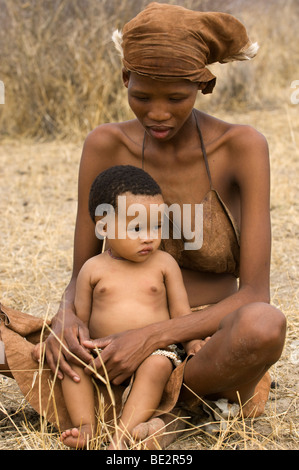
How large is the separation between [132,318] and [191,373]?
0.98 ft

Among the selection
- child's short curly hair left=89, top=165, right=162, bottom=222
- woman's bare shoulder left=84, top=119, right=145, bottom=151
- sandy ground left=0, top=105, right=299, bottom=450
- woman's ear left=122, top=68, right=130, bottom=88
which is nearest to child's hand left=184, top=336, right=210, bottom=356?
sandy ground left=0, top=105, right=299, bottom=450

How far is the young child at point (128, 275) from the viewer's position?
2.48 m

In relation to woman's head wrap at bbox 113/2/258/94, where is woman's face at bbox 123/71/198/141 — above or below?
below

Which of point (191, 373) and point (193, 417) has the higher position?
point (191, 373)

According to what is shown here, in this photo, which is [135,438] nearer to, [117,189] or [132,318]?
[132,318]

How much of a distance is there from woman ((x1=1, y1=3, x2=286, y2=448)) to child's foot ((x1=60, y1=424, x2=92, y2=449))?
18 cm

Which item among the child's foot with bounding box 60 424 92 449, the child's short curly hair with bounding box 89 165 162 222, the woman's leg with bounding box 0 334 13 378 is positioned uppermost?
the child's short curly hair with bounding box 89 165 162 222

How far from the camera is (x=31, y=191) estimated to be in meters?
6.18

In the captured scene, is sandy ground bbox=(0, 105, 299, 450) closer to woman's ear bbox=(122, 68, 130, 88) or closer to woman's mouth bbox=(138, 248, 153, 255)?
Result: woman's mouth bbox=(138, 248, 153, 255)

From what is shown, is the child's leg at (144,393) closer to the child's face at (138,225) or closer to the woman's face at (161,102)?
the child's face at (138,225)

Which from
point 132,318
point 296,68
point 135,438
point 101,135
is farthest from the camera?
point 296,68

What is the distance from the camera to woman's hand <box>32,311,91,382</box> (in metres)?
2.38

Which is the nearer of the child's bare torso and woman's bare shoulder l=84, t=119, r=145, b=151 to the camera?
the child's bare torso
